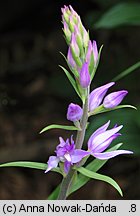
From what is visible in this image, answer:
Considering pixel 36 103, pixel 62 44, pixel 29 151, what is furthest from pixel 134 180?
pixel 62 44

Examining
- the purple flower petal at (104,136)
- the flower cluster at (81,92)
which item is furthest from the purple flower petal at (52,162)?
the purple flower petal at (104,136)

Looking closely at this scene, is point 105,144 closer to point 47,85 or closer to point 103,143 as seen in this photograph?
point 103,143

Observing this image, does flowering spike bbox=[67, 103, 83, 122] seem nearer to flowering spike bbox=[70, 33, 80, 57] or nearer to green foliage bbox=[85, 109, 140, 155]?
flowering spike bbox=[70, 33, 80, 57]

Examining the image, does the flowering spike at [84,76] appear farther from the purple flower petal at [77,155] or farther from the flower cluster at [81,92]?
the purple flower petal at [77,155]

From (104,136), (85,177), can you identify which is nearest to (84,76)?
(104,136)

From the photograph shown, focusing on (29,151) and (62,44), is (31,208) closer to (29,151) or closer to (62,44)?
(29,151)
